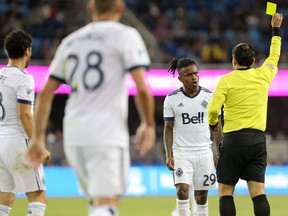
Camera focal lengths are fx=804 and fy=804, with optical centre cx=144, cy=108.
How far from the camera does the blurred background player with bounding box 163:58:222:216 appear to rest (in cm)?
975

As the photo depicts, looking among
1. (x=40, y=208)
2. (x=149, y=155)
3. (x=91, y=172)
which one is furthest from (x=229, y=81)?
(x=149, y=155)

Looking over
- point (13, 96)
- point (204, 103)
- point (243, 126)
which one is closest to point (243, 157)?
point (243, 126)

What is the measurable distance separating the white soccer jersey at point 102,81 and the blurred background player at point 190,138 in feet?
12.9

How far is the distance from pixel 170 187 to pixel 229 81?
11.2 m

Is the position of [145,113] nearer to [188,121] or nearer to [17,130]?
[17,130]

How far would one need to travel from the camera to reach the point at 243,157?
8.57 m

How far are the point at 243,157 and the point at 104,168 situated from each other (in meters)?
3.14

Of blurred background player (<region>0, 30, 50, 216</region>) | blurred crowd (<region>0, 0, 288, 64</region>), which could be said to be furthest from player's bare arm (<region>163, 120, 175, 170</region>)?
blurred crowd (<region>0, 0, 288, 64</region>)

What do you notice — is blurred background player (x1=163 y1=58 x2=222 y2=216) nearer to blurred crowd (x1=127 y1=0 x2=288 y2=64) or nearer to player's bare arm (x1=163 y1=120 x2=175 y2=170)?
player's bare arm (x1=163 y1=120 x2=175 y2=170)

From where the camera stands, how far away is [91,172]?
577 centimetres

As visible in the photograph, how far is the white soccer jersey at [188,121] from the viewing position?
981 cm

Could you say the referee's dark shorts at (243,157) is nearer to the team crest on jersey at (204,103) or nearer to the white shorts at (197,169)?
the white shorts at (197,169)

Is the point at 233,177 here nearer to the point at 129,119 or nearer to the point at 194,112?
the point at 194,112

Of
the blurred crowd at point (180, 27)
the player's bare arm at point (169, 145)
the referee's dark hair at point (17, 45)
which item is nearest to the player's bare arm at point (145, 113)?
the referee's dark hair at point (17, 45)
